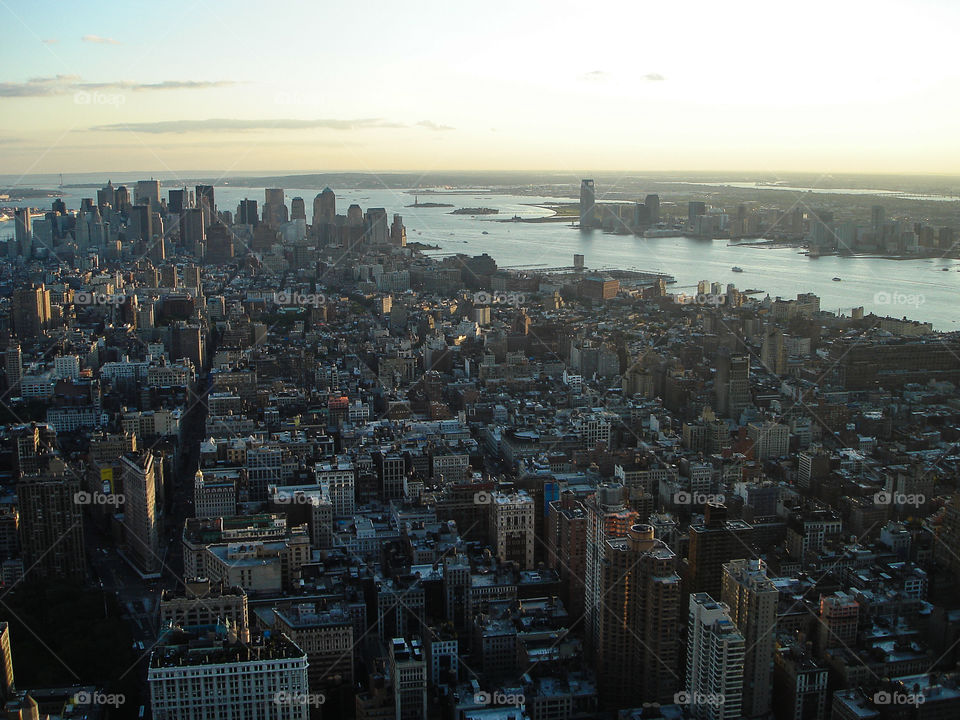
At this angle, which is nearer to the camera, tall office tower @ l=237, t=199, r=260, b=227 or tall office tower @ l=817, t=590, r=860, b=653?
tall office tower @ l=817, t=590, r=860, b=653

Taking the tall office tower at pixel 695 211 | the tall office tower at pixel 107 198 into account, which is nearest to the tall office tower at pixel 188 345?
the tall office tower at pixel 695 211

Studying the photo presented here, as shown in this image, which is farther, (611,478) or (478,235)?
(478,235)

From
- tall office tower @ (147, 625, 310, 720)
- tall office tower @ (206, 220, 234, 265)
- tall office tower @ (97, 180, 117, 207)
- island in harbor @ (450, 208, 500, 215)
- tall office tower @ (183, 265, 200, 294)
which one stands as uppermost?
tall office tower @ (97, 180, 117, 207)

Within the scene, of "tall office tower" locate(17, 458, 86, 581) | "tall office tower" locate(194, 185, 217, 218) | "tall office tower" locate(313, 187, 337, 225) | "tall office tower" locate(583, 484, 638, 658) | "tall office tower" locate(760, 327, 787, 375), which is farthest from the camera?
"tall office tower" locate(313, 187, 337, 225)

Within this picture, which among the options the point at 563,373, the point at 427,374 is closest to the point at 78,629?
the point at 427,374

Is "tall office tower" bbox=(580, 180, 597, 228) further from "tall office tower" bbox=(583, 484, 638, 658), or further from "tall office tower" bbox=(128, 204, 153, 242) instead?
"tall office tower" bbox=(583, 484, 638, 658)

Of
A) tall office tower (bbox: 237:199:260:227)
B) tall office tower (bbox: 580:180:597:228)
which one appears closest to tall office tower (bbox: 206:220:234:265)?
tall office tower (bbox: 237:199:260:227)

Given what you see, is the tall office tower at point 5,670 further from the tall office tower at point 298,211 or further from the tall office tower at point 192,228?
the tall office tower at point 298,211

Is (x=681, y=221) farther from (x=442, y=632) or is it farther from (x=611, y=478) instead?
(x=442, y=632)
